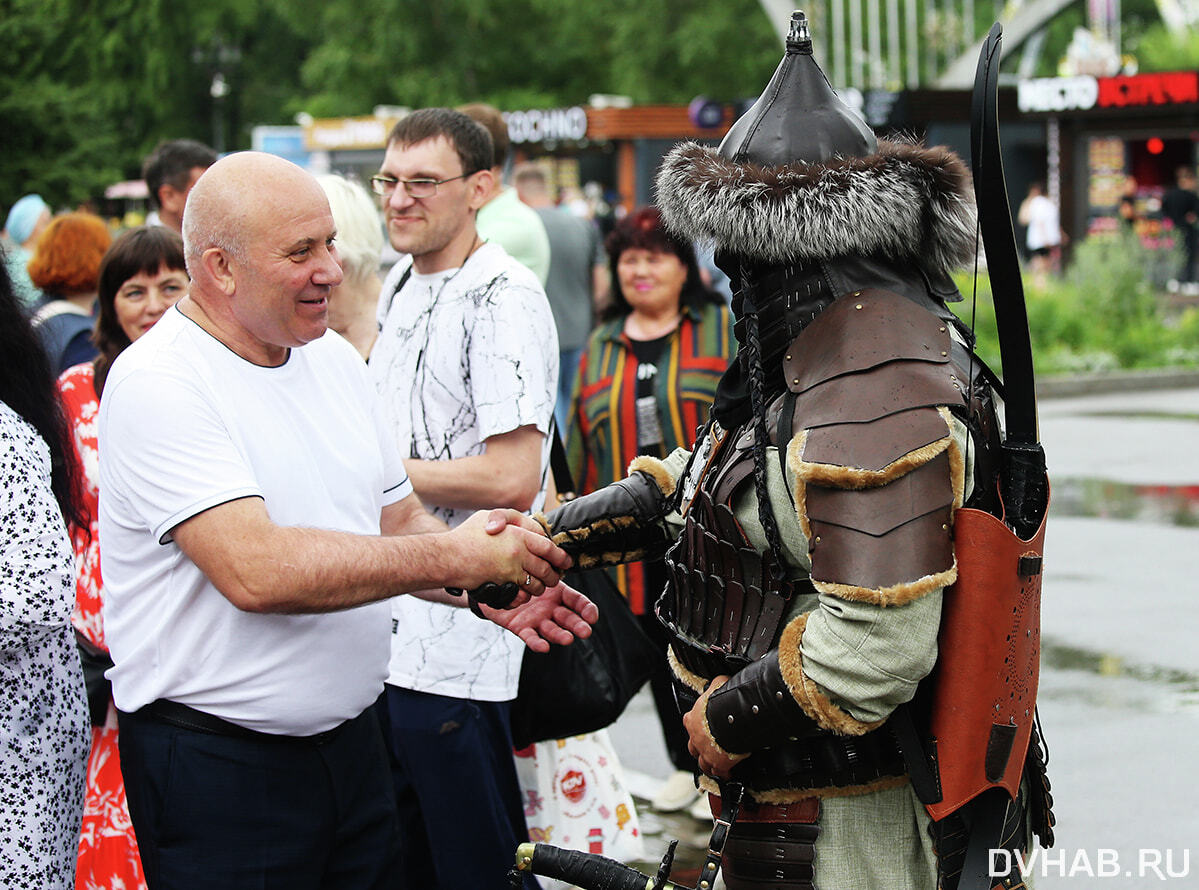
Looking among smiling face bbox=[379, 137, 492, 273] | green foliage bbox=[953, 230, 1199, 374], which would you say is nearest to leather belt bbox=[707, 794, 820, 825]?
smiling face bbox=[379, 137, 492, 273]

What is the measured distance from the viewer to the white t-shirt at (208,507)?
272 centimetres

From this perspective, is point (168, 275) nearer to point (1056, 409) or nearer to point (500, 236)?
point (500, 236)

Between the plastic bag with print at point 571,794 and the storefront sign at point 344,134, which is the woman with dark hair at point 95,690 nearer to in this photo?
the plastic bag with print at point 571,794

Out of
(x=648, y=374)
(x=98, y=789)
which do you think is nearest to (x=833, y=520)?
(x=98, y=789)

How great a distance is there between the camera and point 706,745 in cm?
265

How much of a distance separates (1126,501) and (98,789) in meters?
7.93

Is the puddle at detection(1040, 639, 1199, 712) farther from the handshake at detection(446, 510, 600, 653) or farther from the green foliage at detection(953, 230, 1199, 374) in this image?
the green foliage at detection(953, 230, 1199, 374)

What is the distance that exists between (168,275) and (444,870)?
80.3 inches

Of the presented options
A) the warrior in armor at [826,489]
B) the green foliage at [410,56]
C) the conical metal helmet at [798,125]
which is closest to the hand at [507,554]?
the warrior in armor at [826,489]

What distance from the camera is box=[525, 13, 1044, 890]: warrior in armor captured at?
7.99 ft

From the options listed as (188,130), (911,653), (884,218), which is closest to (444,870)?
(911,653)

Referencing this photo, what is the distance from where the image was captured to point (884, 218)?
8.54 ft

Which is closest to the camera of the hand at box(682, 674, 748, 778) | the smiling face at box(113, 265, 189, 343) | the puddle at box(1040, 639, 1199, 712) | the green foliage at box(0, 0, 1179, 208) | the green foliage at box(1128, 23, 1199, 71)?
the hand at box(682, 674, 748, 778)
